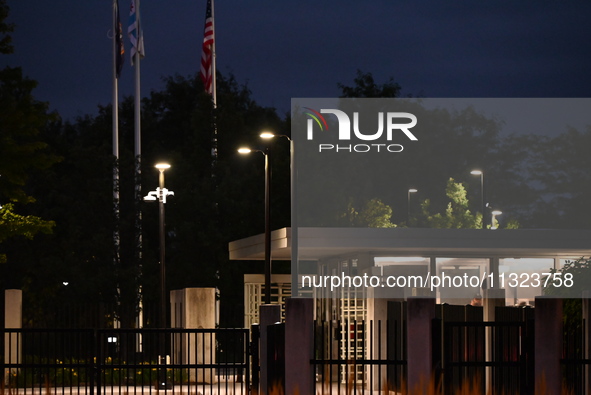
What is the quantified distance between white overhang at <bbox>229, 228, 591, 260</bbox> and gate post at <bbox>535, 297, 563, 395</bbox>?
13.5 m

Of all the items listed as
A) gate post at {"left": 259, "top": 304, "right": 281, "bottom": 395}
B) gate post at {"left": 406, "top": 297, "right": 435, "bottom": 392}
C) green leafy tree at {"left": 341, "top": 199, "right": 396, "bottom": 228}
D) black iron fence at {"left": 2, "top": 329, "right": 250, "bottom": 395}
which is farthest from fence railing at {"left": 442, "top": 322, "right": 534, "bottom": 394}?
green leafy tree at {"left": 341, "top": 199, "right": 396, "bottom": 228}

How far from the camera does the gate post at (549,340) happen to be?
15.2m

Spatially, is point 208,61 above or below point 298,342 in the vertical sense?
above

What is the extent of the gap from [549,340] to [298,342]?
10.8 feet

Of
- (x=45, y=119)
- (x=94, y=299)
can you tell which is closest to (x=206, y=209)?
(x=94, y=299)

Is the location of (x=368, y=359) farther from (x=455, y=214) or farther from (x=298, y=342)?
(x=455, y=214)

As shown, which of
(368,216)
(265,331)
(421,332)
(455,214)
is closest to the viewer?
(265,331)

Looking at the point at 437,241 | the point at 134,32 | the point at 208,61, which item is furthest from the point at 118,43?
the point at 437,241

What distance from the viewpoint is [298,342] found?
52.0ft

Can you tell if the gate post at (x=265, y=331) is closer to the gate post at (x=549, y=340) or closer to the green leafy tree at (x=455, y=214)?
the gate post at (x=549, y=340)

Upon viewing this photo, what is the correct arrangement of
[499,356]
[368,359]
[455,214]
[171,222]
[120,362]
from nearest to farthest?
[499,356] → [120,362] → [368,359] → [171,222] → [455,214]

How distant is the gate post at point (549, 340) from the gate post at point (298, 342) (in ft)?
9.79

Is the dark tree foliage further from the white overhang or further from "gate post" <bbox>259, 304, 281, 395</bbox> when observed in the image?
"gate post" <bbox>259, 304, 281, 395</bbox>

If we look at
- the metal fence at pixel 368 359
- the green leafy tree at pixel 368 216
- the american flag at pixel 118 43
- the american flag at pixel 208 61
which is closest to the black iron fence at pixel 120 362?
the metal fence at pixel 368 359
